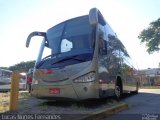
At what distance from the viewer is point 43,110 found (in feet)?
26.6

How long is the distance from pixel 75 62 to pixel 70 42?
2.85 ft

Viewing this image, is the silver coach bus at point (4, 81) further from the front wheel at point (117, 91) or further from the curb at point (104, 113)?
the curb at point (104, 113)

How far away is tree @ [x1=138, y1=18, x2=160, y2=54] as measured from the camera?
50000mm

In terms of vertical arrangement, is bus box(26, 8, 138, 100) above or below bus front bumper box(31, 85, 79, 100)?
above

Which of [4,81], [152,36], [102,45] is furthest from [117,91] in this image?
[152,36]

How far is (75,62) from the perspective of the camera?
8.84 meters

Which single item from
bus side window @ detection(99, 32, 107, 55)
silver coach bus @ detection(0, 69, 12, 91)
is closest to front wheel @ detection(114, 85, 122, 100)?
bus side window @ detection(99, 32, 107, 55)

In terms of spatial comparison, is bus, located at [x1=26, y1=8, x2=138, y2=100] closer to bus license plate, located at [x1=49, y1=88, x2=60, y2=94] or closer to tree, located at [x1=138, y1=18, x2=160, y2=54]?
bus license plate, located at [x1=49, y1=88, x2=60, y2=94]

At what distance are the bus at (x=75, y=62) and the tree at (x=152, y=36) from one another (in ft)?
135

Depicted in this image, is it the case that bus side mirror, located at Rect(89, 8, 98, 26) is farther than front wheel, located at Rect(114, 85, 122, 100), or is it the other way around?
front wheel, located at Rect(114, 85, 122, 100)

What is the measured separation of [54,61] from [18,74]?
58.2 inches

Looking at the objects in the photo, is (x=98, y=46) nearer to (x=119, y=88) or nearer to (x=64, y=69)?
(x=64, y=69)

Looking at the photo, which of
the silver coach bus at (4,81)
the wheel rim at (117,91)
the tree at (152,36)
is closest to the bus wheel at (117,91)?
the wheel rim at (117,91)

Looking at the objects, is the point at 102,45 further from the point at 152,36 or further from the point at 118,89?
the point at 152,36
